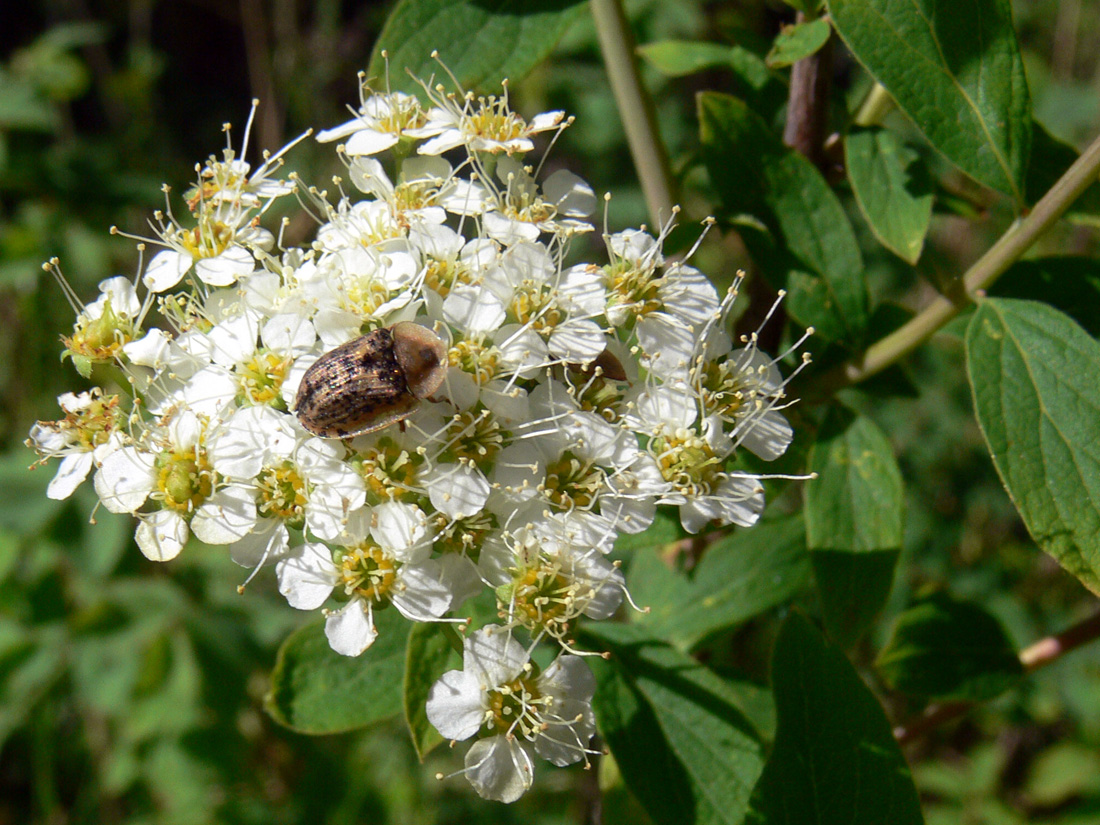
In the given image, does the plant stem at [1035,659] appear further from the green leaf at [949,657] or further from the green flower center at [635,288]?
the green flower center at [635,288]

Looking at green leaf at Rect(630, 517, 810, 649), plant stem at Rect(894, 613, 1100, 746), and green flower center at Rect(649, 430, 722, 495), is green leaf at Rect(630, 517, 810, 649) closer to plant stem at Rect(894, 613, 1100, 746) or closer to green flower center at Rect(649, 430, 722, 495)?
plant stem at Rect(894, 613, 1100, 746)

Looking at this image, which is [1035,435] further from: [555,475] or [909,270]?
[909,270]

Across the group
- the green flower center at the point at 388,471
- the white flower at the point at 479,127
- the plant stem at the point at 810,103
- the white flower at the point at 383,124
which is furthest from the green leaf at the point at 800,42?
the green flower center at the point at 388,471

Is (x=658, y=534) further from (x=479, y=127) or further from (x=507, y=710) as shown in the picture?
(x=479, y=127)

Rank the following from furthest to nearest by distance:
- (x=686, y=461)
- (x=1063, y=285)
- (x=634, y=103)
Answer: (x=634, y=103), (x=1063, y=285), (x=686, y=461)

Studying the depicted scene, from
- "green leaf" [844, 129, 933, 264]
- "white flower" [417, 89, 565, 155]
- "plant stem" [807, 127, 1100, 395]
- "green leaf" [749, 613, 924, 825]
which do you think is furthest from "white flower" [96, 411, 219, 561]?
"green leaf" [844, 129, 933, 264]

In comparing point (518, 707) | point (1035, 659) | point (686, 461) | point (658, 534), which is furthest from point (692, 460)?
point (1035, 659)
